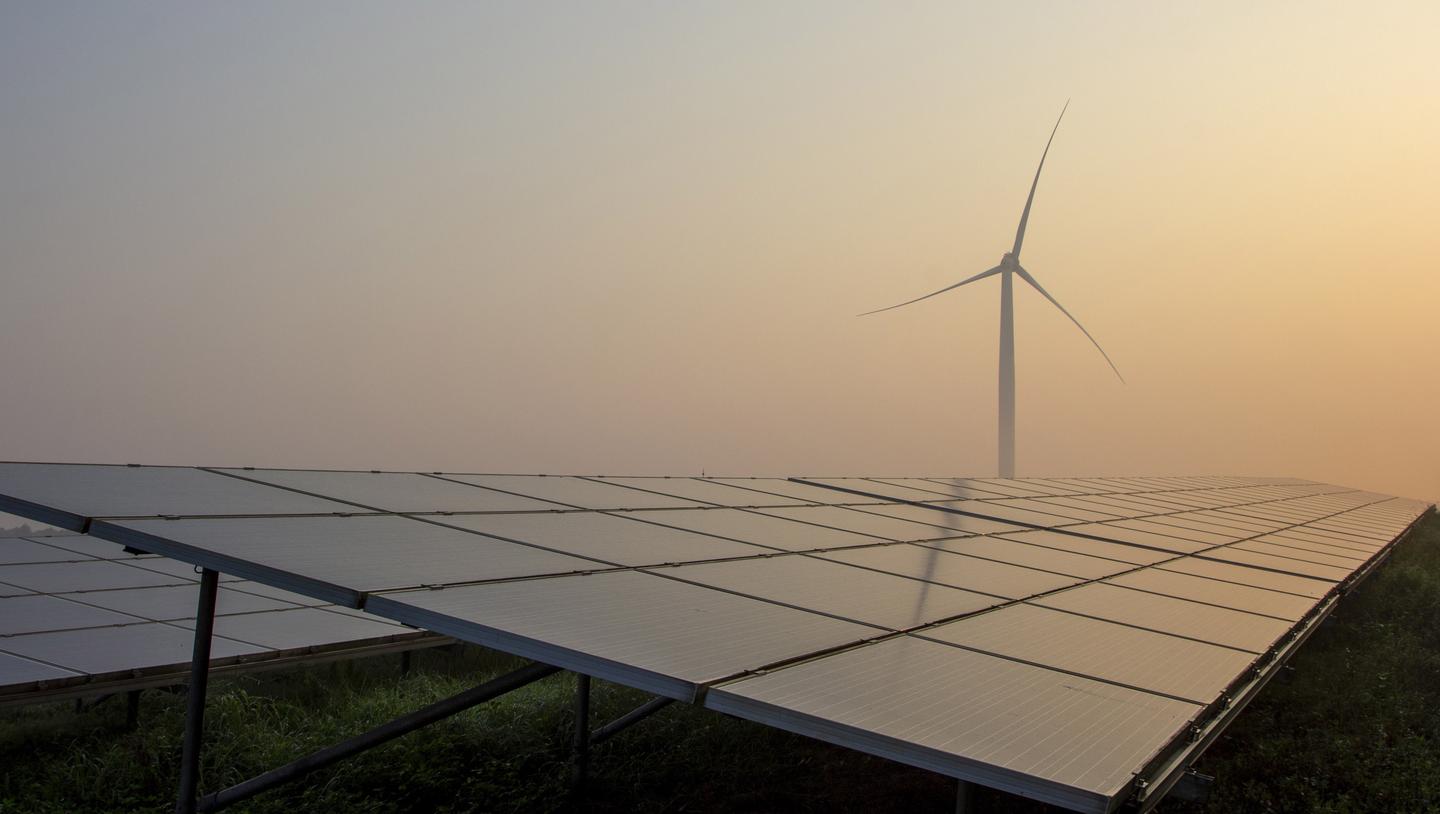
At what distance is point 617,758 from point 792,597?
4.80m

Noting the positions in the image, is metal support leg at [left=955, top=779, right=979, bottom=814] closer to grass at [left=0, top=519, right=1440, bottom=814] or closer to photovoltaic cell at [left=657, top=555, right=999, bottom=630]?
photovoltaic cell at [left=657, top=555, right=999, bottom=630]

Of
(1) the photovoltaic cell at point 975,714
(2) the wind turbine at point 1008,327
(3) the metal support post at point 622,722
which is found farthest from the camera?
(2) the wind turbine at point 1008,327

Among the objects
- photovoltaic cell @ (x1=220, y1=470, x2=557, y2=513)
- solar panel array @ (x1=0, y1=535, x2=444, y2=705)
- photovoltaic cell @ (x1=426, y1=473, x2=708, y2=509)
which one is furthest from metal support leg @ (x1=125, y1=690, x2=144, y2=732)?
photovoltaic cell @ (x1=426, y1=473, x2=708, y2=509)

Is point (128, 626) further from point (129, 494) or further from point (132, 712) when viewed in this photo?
point (129, 494)

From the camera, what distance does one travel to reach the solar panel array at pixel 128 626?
1424 cm

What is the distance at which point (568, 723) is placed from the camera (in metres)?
13.5

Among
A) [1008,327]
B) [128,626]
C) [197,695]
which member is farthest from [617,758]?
[1008,327]

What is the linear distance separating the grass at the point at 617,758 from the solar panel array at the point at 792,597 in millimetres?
1892

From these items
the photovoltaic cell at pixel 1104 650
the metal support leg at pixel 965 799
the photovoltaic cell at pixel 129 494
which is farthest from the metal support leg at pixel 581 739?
the metal support leg at pixel 965 799

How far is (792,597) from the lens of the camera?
28.6 feet

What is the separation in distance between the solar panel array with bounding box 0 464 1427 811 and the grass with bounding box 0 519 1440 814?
1892 mm

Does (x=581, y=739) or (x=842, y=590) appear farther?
(x=581, y=739)

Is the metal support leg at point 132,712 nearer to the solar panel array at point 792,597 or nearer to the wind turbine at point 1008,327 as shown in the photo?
the solar panel array at point 792,597

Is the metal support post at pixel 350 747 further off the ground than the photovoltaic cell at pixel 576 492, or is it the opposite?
the photovoltaic cell at pixel 576 492
